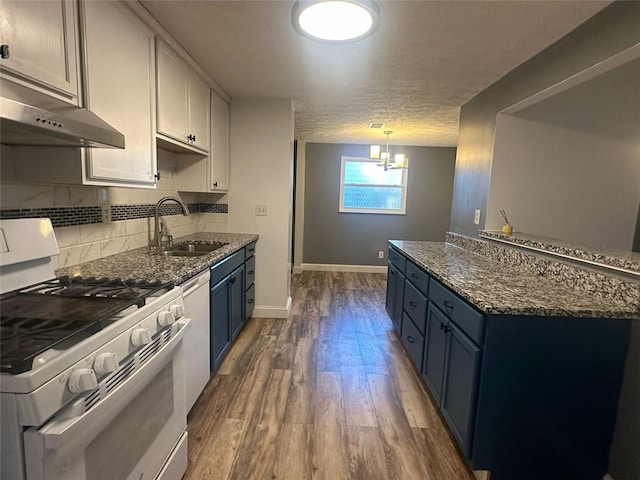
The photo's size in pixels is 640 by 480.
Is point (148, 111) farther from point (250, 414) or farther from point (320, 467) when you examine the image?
point (320, 467)

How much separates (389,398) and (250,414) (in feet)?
3.01

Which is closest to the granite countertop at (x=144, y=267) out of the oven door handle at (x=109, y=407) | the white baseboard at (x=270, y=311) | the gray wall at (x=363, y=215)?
the oven door handle at (x=109, y=407)

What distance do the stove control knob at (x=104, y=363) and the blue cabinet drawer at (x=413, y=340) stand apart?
1856 mm

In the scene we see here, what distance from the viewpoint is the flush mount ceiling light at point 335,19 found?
4.84 ft

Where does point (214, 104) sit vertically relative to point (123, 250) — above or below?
above

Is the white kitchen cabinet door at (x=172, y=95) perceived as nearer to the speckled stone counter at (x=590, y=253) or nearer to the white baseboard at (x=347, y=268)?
the speckled stone counter at (x=590, y=253)

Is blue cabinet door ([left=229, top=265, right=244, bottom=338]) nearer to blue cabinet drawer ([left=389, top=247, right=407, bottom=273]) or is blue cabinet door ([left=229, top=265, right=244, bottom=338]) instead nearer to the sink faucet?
the sink faucet

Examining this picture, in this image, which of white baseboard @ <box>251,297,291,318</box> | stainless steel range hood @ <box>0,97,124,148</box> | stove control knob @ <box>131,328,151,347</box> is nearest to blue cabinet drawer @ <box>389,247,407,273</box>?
white baseboard @ <box>251,297,291,318</box>

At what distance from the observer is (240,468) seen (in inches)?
62.0

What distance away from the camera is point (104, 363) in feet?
3.03

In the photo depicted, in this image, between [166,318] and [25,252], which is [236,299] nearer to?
[166,318]

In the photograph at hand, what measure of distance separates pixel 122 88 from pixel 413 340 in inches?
95.4

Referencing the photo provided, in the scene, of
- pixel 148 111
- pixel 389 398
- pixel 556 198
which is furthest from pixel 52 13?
pixel 556 198

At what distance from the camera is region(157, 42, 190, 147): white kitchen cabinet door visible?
200 centimetres
